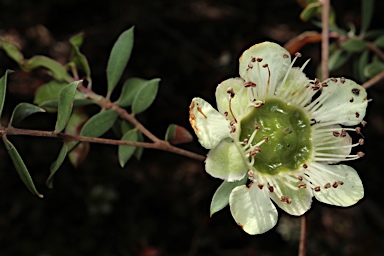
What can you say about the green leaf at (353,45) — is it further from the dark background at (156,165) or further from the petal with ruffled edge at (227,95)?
the petal with ruffled edge at (227,95)

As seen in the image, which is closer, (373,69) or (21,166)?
(21,166)

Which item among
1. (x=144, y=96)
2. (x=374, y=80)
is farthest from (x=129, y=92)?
(x=374, y=80)

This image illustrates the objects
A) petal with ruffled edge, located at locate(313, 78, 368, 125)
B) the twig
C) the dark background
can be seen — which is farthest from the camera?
the dark background

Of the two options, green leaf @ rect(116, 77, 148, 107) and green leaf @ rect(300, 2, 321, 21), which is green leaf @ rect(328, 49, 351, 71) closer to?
green leaf @ rect(300, 2, 321, 21)

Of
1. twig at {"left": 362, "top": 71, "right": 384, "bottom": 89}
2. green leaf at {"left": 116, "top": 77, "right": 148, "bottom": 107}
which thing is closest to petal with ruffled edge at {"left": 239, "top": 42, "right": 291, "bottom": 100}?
green leaf at {"left": 116, "top": 77, "right": 148, "bottom": 107}

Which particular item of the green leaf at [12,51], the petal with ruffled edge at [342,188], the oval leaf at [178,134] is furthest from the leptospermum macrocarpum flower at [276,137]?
the green leaf at [12,51]

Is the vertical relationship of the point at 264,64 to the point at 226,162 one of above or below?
above

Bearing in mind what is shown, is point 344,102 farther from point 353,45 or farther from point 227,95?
point 353,45
